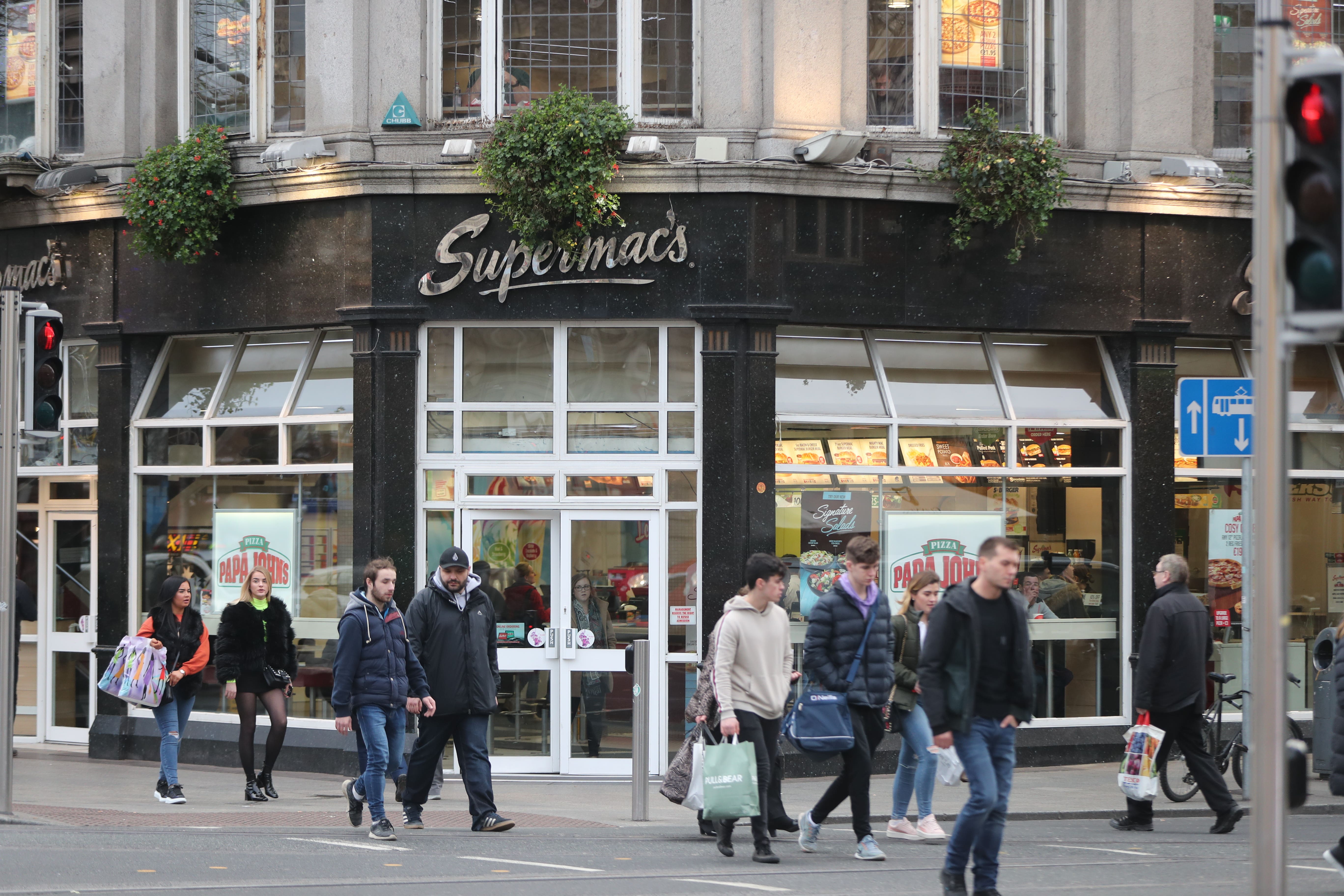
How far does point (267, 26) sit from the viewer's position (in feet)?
50.1

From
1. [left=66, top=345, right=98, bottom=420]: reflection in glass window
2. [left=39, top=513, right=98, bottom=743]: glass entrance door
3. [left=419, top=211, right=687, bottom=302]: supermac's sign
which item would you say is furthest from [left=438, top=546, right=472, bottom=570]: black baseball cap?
[left=66, top=345, right=98, bottom=420]: reflection in glass window

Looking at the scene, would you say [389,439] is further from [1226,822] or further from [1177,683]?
[1226,822]

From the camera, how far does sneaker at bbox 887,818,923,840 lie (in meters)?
10.9

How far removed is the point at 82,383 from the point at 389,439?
14.2 ft

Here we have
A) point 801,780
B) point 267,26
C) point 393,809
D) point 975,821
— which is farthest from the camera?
point 267,26

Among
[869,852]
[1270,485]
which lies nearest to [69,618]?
[869,852]

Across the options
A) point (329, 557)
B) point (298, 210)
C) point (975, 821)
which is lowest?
point (975, 821)

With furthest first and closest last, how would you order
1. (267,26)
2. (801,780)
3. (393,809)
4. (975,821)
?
(267,26) → (801,780) → (393,809) → (975,821)

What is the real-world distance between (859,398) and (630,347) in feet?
7.09

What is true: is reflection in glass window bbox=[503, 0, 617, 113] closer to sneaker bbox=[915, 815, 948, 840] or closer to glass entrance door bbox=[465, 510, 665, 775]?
glass entrance door bbox=[465, 510, 665, 775]

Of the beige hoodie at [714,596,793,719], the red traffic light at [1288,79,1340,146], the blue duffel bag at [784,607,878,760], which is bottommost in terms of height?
the blue duffel bag at [784,607,878,760]

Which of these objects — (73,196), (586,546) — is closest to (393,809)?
(586,546)

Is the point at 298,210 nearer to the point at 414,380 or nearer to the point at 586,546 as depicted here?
the point at 414,380

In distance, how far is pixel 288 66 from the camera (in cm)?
1520
